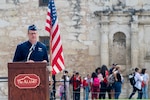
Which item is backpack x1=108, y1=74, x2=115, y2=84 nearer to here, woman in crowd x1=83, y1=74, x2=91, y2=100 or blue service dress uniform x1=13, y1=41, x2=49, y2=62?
woman in crowd x1=83, y1=74, x2=91, y2=100

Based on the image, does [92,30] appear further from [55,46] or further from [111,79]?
[55,46]

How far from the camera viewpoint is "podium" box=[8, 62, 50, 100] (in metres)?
10.5

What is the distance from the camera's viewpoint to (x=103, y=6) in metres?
30.5

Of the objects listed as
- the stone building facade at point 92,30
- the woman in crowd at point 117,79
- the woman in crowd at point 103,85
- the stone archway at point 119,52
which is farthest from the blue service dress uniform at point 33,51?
the stone archway at point 119,52

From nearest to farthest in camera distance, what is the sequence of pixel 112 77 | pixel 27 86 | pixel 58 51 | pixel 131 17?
pixel 27 86 → pixel 58 51 → pixel 112 77 → pixel 131 17

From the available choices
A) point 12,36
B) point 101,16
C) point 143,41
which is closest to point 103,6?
point 101,16

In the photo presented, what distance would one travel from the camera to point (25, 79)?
10469mm

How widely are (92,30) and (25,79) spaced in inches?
792

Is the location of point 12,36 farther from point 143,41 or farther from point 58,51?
point 58,51

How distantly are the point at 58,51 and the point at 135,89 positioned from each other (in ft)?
18.5

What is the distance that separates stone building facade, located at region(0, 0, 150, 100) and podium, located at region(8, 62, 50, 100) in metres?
19.6

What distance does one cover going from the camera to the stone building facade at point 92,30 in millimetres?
30172

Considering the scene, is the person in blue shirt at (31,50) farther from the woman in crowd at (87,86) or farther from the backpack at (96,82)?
the woman in crowd at (87,86)

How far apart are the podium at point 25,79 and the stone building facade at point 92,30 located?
19.6m
